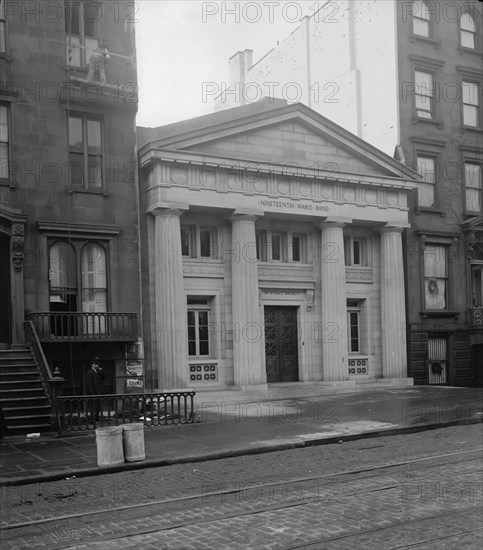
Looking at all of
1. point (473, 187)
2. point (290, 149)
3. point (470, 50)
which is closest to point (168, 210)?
point (290, 149)

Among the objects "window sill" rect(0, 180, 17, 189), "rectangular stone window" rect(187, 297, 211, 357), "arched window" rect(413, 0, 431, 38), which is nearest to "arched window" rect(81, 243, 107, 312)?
"window sill" rect(0, 180, 17, 189)

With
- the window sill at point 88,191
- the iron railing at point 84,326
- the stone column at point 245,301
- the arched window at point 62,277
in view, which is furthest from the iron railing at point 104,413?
the window sill at point 88,191

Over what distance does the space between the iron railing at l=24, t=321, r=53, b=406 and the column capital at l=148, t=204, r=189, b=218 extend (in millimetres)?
5718

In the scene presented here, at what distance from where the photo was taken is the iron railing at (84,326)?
21.7 m

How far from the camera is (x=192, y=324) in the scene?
26.1 m

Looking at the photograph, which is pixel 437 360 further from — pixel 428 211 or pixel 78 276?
pixel 78 276

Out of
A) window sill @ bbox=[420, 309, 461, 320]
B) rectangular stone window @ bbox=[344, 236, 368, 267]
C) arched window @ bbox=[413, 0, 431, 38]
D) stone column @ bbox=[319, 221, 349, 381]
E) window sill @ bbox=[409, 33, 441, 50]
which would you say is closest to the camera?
stone column @ bbox=[319, 221, 349, 381]

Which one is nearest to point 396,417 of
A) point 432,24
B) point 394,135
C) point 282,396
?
point 282,396

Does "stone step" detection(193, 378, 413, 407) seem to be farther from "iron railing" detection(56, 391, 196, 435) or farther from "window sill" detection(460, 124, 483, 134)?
"window sill" detection(460, 124, 483, 134)

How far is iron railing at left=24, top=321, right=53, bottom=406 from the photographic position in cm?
1872

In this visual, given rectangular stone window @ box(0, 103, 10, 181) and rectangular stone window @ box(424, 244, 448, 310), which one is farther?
rectangular stone window @ box(424, 244, 448, 310)

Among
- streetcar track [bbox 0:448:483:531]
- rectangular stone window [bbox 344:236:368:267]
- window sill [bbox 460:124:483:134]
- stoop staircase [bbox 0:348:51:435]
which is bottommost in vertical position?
streetcar track [bbox 0:448:483:531]

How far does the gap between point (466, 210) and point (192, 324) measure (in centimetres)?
1438

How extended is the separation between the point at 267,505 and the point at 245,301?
52.2ft
